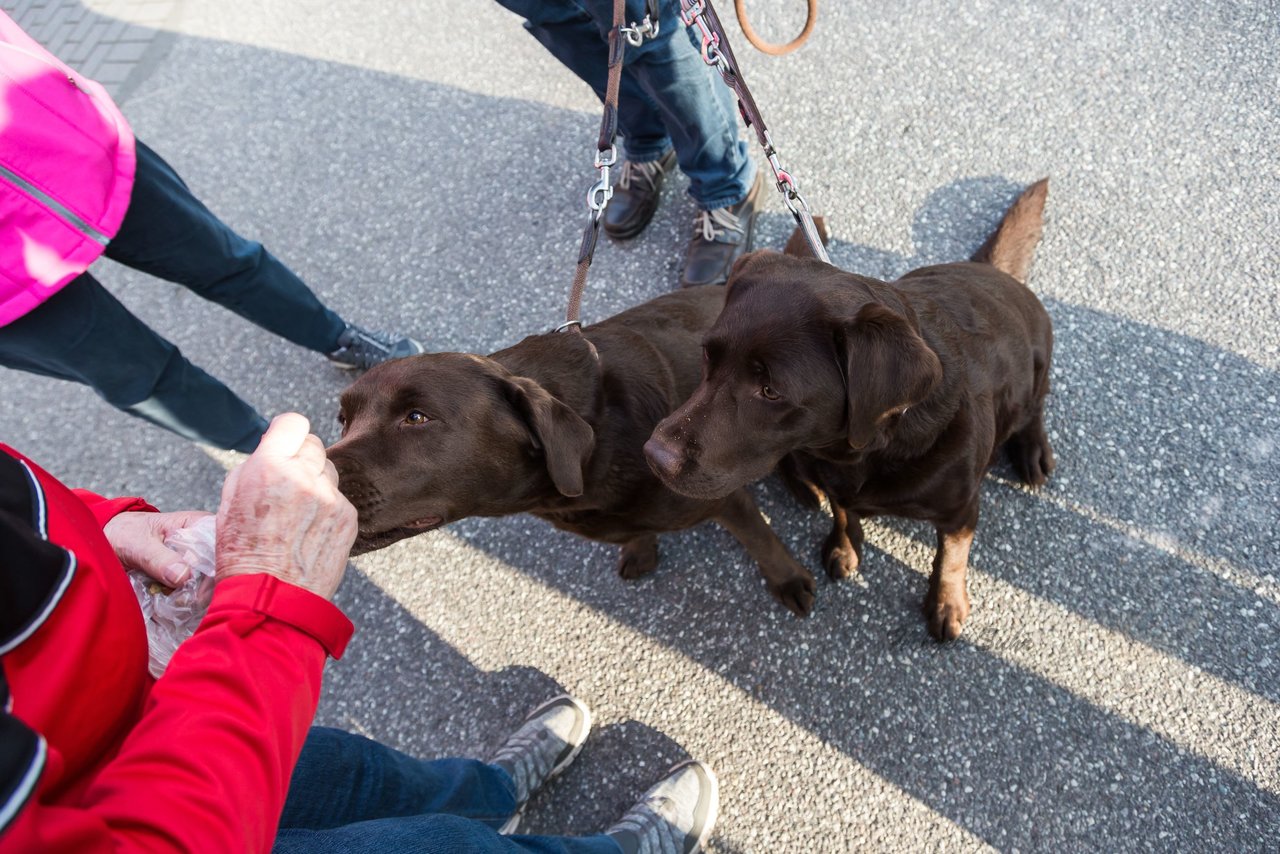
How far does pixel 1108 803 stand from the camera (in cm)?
240

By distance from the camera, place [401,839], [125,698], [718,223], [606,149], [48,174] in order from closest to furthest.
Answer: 1. [125,698]
2. [401,839]
3. [48,174]
4. [606,149]
5. [718,223]

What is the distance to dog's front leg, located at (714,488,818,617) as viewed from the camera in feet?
8.64

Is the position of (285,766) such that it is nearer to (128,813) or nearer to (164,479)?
(128,813)

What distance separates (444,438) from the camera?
1970 millimetres

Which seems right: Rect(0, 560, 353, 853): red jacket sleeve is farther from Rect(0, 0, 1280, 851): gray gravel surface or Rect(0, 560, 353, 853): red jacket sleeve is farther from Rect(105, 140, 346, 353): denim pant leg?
Rect(105, 140, 346, 353): denim pant leg

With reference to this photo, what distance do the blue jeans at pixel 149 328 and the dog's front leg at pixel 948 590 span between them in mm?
2857

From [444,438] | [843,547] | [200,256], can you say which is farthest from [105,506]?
[843,547]

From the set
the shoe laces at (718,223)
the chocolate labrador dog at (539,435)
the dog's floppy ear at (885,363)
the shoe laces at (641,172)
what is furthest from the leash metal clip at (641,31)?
the dog's floppy ear at (885,363)

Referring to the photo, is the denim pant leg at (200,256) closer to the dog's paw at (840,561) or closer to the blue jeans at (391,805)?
the blue jeans at (391,805)

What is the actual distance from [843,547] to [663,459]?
1118mm

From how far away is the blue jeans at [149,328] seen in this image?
8.14 ft

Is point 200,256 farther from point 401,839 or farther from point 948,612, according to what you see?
point 948,612

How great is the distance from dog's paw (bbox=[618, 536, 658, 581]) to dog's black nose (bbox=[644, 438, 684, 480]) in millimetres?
944

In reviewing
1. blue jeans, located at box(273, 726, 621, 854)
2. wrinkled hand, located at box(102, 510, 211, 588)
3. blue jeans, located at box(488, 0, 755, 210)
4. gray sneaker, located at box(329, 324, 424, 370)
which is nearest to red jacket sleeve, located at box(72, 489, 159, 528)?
wrinkled hand, located at box(102, 510, 211, 588)
